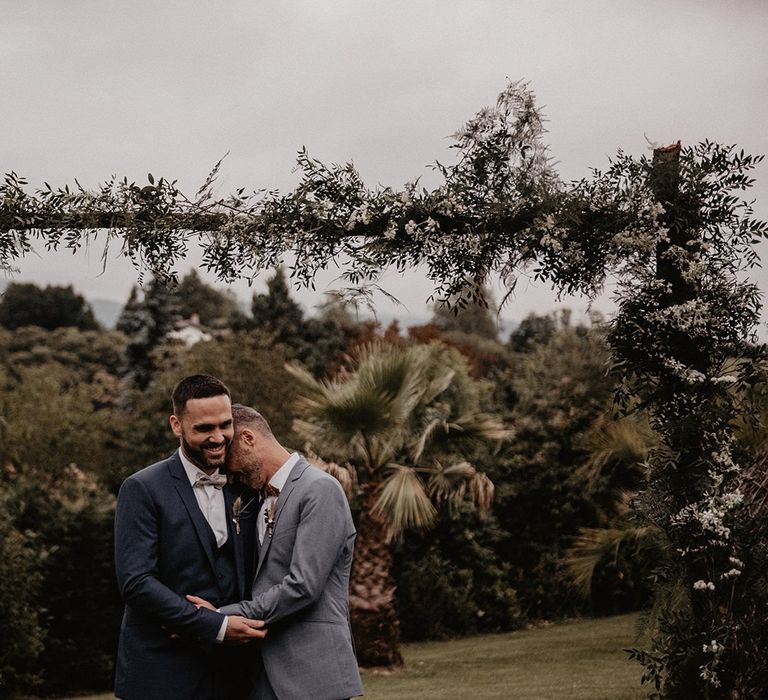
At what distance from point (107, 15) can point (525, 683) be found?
8.42 metres

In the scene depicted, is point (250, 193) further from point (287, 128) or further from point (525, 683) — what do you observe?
point (525, 683)

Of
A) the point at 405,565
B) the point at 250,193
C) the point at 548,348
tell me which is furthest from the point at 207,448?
the point at 548,348

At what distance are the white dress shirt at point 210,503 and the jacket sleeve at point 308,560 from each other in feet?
1.12

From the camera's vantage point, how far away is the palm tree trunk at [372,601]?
45.6ft

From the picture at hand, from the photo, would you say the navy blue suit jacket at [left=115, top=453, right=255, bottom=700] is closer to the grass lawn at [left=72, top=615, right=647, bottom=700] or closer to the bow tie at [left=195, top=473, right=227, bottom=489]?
the bow tie at [left=195, top=473, right=227, bottom=489]

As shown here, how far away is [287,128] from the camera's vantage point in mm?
7500

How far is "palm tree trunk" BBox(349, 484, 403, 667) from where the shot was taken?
13.9m

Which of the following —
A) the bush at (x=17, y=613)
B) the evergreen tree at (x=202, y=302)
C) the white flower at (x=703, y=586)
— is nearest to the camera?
the white flower at (x=703, y=586)

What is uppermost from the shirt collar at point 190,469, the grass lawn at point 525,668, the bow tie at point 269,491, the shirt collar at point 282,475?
the shirt collar at point 190,469

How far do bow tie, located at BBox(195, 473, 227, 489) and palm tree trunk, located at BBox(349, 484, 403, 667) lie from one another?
945cm

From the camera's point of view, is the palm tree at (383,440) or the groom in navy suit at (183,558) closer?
the groom in navy suit at (183,558)

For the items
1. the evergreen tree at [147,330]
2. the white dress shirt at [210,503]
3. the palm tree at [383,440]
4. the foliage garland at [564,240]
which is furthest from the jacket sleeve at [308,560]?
the evergreen tree at [147,330]

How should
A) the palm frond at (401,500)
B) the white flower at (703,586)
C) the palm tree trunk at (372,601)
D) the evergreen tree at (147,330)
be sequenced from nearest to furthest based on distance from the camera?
the white flower at (703,586) < the palm frond at (401,500) < the palm tree trunk at (372,601) < the evergreen tree at (147,330)

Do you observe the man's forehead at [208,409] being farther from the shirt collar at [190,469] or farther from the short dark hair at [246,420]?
the shirt collar at [190,469]
